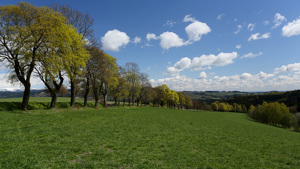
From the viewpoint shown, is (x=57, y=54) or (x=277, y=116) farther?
(x=277, y=116)

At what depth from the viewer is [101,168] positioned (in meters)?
7.42

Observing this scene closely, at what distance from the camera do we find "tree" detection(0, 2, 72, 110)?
2100cm

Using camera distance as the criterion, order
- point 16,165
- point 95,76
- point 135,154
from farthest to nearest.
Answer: point 95,76 < point 135,154 < point 16,165

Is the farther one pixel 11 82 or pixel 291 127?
pixel 291 127

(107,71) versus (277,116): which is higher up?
(107,71)

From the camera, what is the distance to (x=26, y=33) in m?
21.3

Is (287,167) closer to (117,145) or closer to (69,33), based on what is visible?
(117,145)

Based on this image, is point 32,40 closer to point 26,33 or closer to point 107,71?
point 26,33

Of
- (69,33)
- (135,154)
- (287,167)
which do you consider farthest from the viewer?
(69,33)

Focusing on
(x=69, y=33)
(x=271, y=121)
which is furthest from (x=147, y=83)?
(x=271, y=121)

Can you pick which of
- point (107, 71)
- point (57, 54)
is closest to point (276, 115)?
point (107, 71)

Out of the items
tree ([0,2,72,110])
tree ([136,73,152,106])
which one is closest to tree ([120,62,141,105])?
tree ([136,73,152,106])

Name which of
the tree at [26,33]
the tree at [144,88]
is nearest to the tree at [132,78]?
the tree at [144,88]

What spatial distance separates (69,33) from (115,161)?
25977mm
